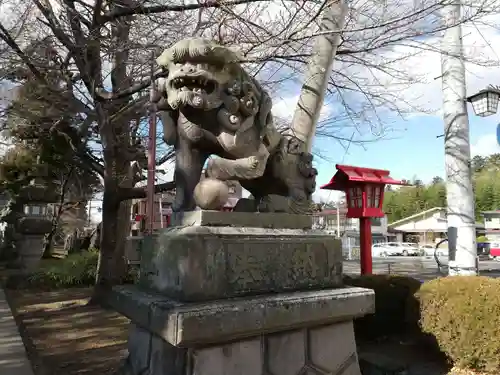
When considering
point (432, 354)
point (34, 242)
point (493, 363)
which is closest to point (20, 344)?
point (432, 354)

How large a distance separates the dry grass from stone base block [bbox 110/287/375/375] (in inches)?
77.2

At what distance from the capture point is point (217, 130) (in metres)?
2.61

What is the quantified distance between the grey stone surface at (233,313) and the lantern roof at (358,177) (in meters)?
2.95

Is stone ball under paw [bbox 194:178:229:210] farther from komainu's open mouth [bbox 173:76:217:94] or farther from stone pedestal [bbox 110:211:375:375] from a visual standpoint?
komainu's open mouth [bbox 173:76:217:94]

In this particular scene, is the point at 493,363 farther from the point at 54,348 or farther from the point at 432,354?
the point at 54,348

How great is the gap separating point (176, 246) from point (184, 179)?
566 mm

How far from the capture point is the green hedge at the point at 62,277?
10.2 metres

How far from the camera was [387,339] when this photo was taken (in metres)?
4.51

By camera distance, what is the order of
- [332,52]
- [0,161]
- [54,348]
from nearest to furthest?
[332,52]
[54,348]
[0,161]

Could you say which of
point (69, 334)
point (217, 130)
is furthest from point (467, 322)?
point (69, 334)

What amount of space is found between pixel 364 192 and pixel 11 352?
4730mm

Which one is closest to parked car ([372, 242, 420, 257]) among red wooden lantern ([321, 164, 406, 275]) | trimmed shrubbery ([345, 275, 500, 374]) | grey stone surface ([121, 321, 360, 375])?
red wooden lantern ([321, 164, 406, 275])

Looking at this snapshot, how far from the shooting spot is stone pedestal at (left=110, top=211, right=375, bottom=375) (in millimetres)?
2064

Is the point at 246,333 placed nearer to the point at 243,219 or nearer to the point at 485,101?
the point at 243,219
